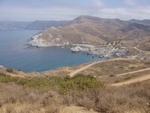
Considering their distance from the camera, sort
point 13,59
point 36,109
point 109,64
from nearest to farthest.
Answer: point 36,109, point 109,64, point 13,59

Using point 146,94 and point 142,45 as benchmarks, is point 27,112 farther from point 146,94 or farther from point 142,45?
point 142,45

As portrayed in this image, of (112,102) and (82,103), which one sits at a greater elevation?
(112,102)

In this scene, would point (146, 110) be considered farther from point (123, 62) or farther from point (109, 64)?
point (123, 62)

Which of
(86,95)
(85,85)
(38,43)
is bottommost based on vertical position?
(38,43)

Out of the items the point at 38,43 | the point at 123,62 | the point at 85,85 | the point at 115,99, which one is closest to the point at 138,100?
the point at 115,99

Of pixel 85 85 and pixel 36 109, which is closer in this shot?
pixel 36 109

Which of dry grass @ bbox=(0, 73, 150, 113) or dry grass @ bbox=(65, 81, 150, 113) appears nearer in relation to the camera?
dry grass @ bbox=(65, 81, 150, 113)

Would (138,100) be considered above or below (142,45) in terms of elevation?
above

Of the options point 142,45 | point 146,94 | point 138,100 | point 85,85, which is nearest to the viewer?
point 138,100

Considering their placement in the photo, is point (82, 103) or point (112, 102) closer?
point (112, 102)

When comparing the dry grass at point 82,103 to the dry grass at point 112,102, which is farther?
the dry grass at point 82,103
